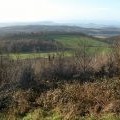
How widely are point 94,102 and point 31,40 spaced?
131 feet

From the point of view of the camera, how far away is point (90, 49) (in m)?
43.7

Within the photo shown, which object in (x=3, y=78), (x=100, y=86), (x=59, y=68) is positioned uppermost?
(x=100, y=86)

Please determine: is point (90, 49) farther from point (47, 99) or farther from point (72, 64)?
point (47, 99)

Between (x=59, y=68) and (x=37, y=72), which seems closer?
(x=37, y=72)

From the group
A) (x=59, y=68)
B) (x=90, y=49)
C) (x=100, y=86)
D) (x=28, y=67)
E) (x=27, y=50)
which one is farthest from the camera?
(x=27, y=50)

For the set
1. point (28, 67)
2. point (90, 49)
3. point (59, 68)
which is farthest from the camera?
point (90, 49)

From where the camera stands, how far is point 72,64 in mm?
35438

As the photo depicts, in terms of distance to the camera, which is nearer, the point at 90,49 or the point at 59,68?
the point at 59,68

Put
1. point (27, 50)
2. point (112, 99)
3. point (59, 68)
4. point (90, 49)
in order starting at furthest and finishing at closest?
1. point (27, 50)
2. point (90, 49)
3. point (59, 68)
4. point (112, 99)

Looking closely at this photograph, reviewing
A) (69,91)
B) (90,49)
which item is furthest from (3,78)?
(90,49)

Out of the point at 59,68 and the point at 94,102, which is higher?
the point at 94,102

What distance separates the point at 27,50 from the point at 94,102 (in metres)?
37.1

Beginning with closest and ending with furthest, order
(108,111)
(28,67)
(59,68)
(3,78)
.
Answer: (108,111) → (3,78) → (28,67) → (59,68)

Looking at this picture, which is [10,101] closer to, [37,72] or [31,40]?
[37,72]
